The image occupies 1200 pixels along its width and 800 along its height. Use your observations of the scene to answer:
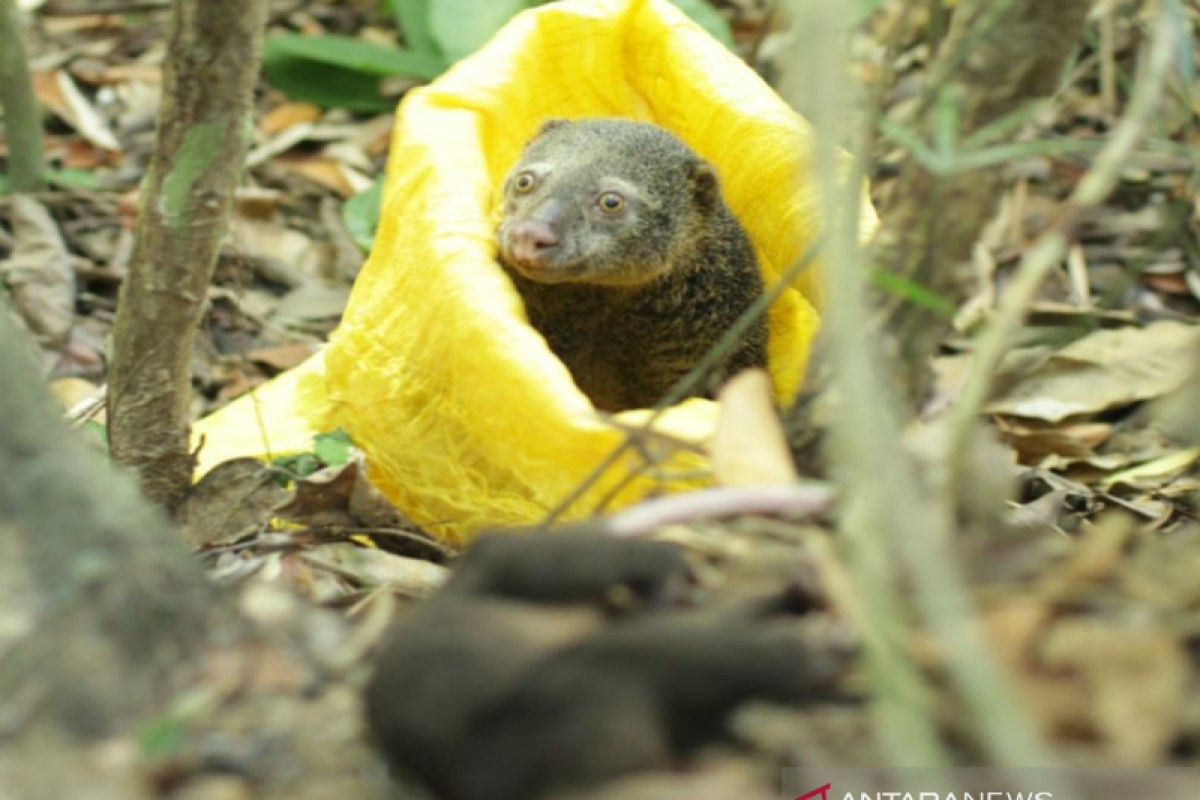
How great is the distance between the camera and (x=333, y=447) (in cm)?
309

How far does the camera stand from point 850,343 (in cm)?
132

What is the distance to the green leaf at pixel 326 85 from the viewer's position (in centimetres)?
531

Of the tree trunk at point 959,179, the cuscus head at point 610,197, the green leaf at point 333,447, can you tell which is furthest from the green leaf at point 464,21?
the tree trunk at point 959,179

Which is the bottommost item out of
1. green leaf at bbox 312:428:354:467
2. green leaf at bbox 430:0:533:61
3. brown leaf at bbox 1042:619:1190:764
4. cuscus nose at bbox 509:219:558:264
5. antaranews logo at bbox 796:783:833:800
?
green leaf at bbox 312:428:354:467

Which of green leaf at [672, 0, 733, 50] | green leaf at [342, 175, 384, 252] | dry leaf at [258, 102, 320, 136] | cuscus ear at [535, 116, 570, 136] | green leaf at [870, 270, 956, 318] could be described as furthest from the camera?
dry leaf at [258, 102, 320, 136]

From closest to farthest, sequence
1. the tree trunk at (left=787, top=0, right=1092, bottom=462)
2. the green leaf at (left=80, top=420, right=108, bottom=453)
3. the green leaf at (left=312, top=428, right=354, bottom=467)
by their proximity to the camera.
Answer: the tree trunk at (left=787, top=0, right=1092, bottom=462) → the green leaf at (left=312, top=428, right=354, bottom=467) → the green leaf at (left=80, top=420, right=108, bottom=453)

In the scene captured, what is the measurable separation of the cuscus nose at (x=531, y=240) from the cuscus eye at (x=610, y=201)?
23cm

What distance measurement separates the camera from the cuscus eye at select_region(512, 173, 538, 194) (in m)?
3.32

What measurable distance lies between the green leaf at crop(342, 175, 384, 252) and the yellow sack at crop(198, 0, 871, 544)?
863 mm

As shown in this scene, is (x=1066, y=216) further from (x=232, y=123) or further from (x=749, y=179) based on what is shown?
(x=749, y=179)

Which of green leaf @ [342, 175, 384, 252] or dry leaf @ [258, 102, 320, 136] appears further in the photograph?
dry leaf @ [258, 102, 320, 136]

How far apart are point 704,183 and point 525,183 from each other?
462 mm

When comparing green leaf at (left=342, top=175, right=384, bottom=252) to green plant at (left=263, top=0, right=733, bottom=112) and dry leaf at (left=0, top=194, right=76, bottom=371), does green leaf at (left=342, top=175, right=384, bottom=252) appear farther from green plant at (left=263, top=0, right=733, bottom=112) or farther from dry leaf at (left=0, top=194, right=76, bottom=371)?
dry leaf at (left=0, top=194, right=76, bottom=371)

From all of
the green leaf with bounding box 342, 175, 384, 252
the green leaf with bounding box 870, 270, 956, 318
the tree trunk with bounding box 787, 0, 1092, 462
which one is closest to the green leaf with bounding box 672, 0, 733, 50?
the green leaf with bounding box 342, 175, 384, 252
